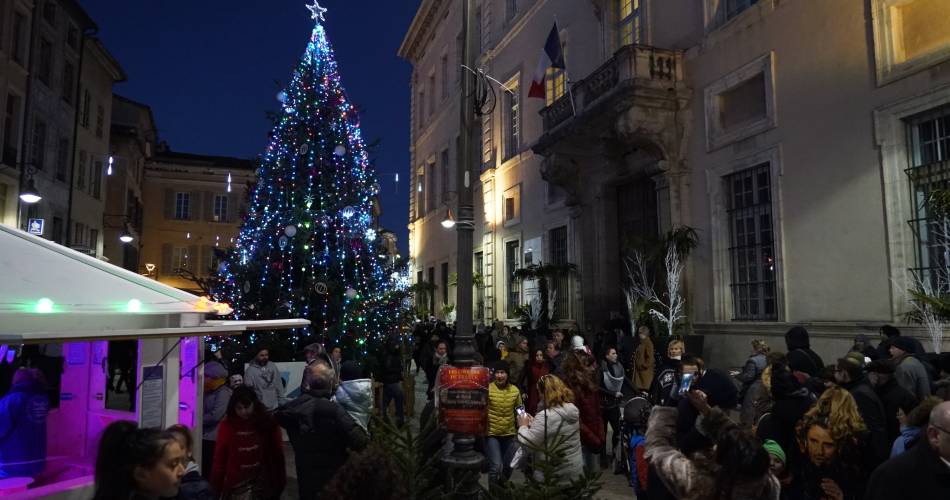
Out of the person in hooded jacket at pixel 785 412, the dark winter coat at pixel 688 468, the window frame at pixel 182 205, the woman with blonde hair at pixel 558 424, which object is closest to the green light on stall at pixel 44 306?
the woman with blonde hair at pixel 558 424

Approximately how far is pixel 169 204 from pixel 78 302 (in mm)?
44091

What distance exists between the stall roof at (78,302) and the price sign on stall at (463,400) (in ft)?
6.56

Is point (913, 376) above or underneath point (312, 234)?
underneath

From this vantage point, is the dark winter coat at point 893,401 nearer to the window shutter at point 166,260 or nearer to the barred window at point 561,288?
the barred window at point 561,288

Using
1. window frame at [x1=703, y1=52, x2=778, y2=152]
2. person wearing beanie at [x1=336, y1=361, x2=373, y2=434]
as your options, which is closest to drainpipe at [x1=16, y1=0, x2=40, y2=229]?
window frame at [x1=703, y1=52, x2=778, y2=152]

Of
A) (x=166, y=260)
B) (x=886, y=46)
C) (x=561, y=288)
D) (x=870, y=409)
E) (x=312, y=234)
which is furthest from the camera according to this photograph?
(x=166, y=260)

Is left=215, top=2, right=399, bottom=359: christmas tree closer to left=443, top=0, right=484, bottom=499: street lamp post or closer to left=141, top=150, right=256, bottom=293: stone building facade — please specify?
left=443, top=0, right=484, bottom=499: street lamp post

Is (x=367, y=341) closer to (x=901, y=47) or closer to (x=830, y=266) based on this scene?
(x=830, y=266)

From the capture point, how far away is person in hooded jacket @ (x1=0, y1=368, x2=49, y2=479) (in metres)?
5.94

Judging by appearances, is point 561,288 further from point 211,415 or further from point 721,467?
point 721,467

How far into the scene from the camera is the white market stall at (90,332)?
464cm

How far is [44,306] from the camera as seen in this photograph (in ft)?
15.2

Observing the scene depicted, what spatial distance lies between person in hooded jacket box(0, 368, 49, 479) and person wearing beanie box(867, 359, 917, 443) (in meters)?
7.43

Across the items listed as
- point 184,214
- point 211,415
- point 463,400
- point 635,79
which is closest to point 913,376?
point 463,400
